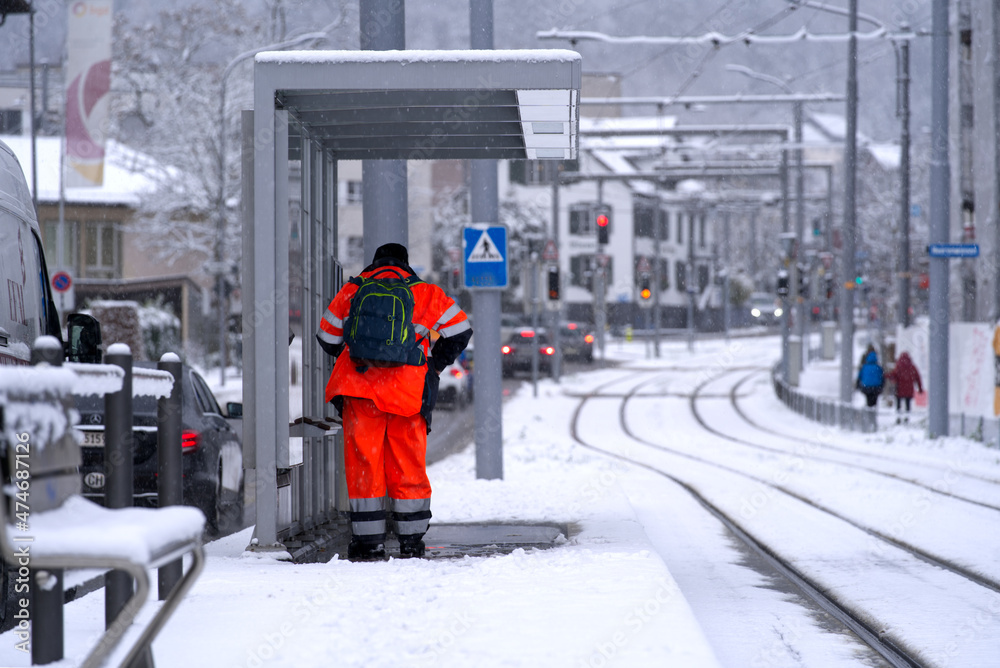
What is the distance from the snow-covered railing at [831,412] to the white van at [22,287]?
59.5 ft

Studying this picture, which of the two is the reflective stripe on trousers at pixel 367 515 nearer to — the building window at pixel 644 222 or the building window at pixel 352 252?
the building window at pixel 352 252

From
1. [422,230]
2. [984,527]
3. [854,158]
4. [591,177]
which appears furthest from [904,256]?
[422,230]

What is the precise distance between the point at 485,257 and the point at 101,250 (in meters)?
41.1

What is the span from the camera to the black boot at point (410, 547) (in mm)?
6488

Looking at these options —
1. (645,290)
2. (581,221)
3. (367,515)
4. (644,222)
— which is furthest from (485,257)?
(644,222)

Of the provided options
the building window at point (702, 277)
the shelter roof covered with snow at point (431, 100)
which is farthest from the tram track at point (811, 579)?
the building window at point (702, 277)

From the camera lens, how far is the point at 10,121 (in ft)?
181

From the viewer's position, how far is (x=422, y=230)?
62.2m

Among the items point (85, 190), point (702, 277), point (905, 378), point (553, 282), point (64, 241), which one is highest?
point (85, 190)

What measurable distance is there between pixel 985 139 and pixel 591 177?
14070 mm

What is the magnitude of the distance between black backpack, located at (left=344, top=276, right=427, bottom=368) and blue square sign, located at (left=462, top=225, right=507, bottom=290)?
16.8 feet

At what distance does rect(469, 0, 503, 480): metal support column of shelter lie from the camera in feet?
36.9

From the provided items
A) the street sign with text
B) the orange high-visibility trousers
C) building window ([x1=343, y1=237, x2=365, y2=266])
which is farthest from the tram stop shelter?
building window ([x1=343, y1=237, x2=365, y2=266])

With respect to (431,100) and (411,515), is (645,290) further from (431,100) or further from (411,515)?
(411,515)
